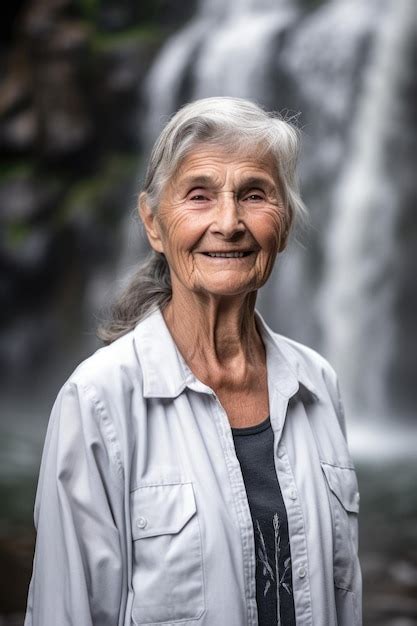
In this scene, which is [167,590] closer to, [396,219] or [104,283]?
[396,219]

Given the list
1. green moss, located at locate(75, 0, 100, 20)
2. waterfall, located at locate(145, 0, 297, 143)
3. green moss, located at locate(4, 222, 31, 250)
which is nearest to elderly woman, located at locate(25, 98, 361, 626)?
waterfall, located at locate(145, 0, 297, 143)

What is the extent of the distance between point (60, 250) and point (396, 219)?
2.41m

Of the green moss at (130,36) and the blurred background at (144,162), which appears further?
the green moss at (130,36)

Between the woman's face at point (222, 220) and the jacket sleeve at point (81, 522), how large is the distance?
32 centimetres

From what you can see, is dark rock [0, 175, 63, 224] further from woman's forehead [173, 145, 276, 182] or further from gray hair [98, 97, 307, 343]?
woman's forehead [173, 145, 276, 182]

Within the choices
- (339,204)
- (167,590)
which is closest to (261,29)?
(339,204)

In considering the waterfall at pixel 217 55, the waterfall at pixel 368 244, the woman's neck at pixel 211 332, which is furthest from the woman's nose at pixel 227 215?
the waterfall at pixel 217 55

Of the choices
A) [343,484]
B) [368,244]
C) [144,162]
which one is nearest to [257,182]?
[343,484]

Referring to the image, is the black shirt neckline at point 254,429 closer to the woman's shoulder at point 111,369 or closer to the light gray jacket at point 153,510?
the light gray jacket at point 153,510

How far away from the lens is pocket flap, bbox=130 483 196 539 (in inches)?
54.2

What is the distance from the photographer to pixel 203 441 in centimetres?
146

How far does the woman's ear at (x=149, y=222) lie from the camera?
1629mm

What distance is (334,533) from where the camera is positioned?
60.8 inches

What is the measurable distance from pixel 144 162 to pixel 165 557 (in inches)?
205
